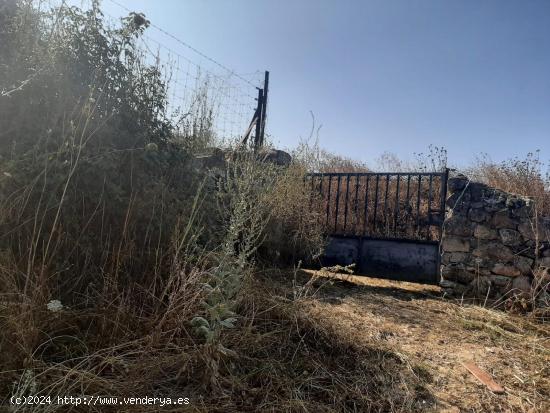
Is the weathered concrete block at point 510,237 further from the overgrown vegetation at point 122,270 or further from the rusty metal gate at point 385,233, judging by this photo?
the overgrown vegetation at point 122,270

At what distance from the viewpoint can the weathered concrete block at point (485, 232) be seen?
4367mm

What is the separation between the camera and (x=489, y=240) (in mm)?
4395

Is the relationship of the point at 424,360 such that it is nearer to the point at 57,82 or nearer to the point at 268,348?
the point at 268,348

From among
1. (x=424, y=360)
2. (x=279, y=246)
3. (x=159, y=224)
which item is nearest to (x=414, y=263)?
(x=279, y=246)

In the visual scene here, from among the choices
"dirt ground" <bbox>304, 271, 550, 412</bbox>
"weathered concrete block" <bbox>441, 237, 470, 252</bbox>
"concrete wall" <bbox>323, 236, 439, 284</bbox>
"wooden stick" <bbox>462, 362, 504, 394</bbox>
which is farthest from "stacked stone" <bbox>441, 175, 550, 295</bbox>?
"wooden stick" <bbox>462, 362, 504, 394</bbox>

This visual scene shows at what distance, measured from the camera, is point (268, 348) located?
7.30 ft

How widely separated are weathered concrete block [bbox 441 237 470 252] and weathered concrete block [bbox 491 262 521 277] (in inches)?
14.1

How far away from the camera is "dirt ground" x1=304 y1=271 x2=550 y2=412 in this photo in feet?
6.96

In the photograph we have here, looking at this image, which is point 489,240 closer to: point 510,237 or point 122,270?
point 510,237

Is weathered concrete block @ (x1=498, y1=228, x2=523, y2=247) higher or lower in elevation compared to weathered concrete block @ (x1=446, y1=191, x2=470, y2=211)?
lower

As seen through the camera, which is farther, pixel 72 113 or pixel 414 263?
pixel 414 263

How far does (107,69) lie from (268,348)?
7.77 feet

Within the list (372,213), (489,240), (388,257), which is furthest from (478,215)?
(372,213)

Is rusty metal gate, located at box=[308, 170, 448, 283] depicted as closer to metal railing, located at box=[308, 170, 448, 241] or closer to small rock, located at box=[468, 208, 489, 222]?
metal railing, located at box=[308, 170, 448, 241]
